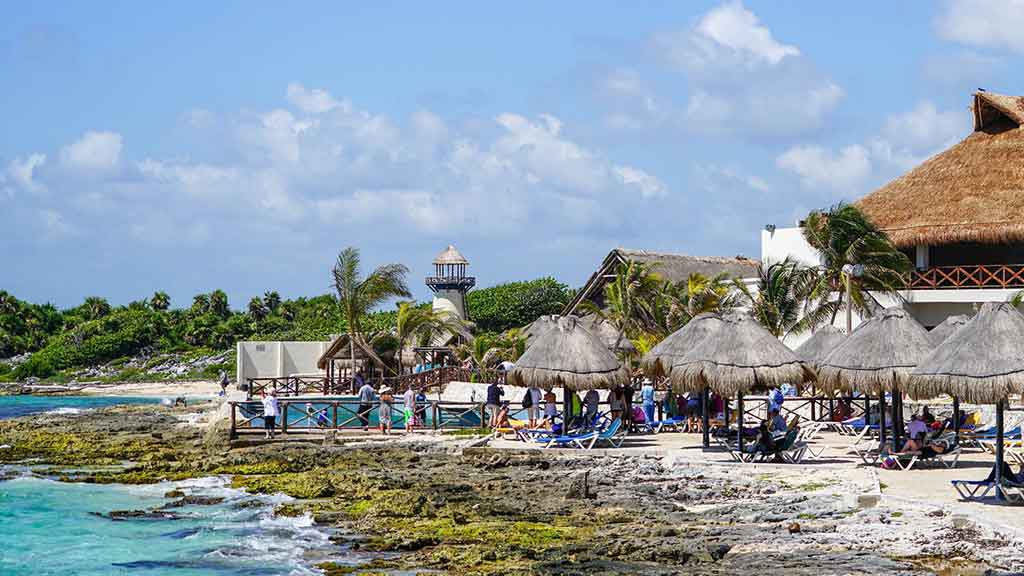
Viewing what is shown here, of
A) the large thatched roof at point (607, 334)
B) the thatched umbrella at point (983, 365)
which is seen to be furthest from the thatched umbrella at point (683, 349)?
the large thatched roof at point (607, 334)

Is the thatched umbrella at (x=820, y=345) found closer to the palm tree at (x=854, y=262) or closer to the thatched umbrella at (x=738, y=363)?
the thatched umbrella at (x=738, y=363)

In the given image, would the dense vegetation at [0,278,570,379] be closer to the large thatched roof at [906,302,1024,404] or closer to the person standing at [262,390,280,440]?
the person standing at [262,390,280,440]

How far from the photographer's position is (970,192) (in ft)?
111

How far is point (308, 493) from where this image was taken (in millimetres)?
20250

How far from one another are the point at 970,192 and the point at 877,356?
57.0ft

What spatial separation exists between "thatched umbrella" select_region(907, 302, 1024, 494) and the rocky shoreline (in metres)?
1.53

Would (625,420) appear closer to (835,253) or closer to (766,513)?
(766,513)

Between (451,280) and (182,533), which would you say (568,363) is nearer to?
(182,533)

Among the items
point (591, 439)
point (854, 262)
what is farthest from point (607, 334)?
point (591, 439)

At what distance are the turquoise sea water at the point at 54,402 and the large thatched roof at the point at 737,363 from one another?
35.2 meters

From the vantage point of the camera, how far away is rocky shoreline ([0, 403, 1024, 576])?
42.1ft

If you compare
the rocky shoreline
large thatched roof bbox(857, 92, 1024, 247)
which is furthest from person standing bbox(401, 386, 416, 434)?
large thatched roof bbox(857, 92, 1024, 247)

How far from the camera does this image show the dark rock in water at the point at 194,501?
1995 cm

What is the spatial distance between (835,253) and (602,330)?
8432 mm
